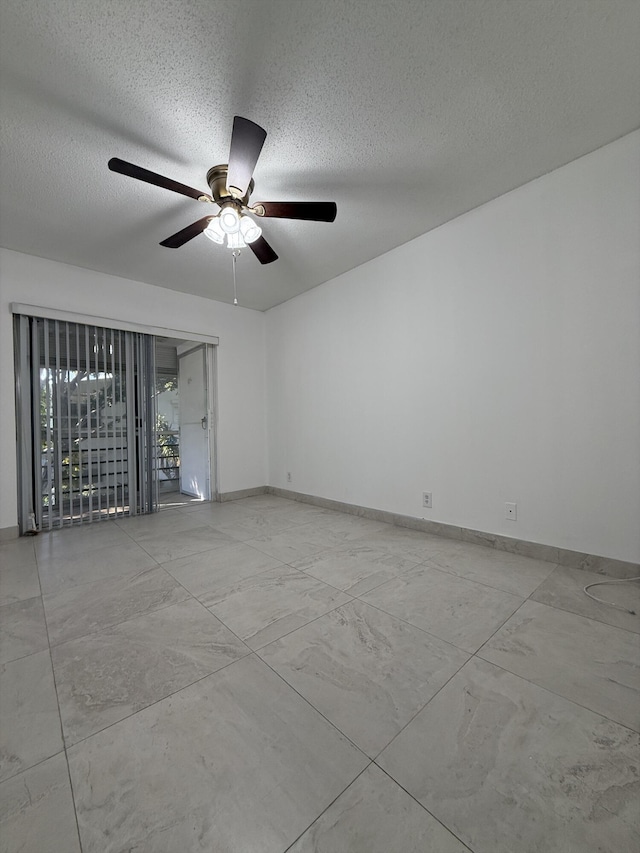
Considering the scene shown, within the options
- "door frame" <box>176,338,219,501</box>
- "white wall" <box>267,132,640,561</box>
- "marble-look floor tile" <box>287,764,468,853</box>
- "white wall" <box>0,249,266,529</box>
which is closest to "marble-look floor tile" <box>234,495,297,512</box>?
"white wall" <box>0,249,266,529</box>

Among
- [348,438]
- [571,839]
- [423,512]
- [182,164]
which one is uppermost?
[182,164]

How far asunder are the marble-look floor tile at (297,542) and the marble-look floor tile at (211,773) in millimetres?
1358

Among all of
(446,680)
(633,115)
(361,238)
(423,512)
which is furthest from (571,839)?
(361,238)

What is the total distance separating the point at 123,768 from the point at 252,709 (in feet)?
1.29

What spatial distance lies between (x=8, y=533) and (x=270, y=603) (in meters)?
2.86

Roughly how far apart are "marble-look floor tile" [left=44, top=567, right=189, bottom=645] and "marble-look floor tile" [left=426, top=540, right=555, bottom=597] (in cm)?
176

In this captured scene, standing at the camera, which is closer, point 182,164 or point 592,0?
point 592,0

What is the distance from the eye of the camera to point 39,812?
0.89 m

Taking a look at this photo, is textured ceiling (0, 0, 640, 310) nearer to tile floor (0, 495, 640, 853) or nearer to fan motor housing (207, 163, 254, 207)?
fan motor housing (207, 163, 254, 207)

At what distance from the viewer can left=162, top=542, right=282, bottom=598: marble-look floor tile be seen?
86.1 inches

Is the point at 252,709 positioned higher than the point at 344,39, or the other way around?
the point at 344,39

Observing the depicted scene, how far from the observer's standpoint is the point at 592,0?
140cm

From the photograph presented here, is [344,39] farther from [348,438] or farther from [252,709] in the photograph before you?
[348,438]

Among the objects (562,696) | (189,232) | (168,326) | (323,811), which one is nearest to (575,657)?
(562,696)
